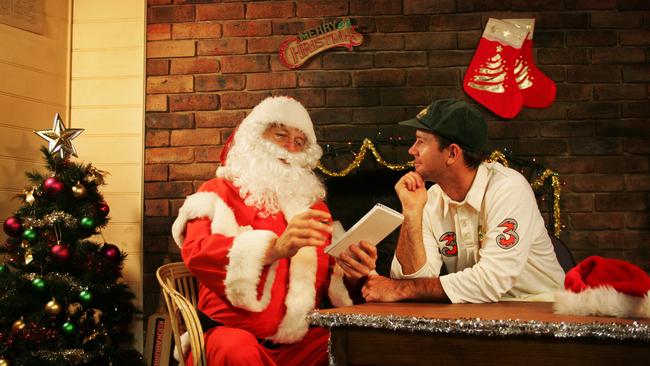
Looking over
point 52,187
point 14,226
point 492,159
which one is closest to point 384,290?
point 492,159

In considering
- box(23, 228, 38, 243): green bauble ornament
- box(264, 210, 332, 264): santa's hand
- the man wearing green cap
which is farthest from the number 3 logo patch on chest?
box(23, 228, 38, 243): green bauble ornament

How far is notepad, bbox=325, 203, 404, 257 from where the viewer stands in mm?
1893

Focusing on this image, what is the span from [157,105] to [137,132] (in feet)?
0.72

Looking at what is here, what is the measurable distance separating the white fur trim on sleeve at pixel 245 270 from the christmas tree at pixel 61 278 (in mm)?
1309

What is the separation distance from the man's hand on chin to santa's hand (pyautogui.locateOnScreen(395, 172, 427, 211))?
375mm

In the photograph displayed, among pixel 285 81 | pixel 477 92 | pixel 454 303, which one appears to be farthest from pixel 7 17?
pixel 454 303


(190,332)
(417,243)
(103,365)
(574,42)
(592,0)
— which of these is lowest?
(103,365)

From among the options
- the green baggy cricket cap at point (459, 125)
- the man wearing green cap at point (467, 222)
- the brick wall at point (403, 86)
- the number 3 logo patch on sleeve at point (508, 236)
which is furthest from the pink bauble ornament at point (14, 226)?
the number 3 logo patch on sleeve at point (508, 236)

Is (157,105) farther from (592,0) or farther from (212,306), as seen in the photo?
(592,0)

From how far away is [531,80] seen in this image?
3443 millimetres

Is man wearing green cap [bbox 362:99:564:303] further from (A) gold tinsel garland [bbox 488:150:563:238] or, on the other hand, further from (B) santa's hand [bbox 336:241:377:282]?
(A) gold tinsel garland [bbox 488:150:563:238]

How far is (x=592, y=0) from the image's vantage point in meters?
3.48

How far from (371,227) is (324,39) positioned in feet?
6.16

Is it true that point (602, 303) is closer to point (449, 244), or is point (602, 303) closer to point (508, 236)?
point (508, 236)
